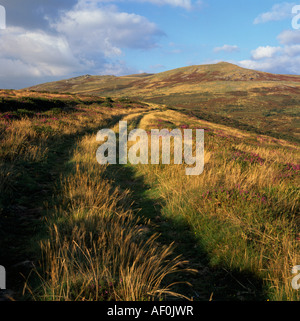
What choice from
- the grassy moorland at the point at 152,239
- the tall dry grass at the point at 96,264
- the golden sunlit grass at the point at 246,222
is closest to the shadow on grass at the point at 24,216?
the grassy moorland at the point at 152,239

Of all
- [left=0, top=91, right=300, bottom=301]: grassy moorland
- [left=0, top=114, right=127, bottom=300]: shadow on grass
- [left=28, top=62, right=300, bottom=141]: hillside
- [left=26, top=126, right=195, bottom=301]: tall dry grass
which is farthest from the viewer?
[left=28, top=62, right=300, bottom=141]: hillside

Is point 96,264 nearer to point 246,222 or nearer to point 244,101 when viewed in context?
point 246,222

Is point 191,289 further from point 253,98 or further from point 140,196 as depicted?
point 253,98

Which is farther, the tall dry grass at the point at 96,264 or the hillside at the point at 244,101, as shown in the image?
the hillside at the point at 244,101

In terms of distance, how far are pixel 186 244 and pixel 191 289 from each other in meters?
1.13

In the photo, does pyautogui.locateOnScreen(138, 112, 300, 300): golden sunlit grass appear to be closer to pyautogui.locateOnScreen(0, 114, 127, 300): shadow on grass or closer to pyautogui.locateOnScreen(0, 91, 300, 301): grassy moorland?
pyautogui.locateOnScreen(0, 91, 300, 301): grassy moorland

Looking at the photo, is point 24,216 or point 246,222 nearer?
point 246,222

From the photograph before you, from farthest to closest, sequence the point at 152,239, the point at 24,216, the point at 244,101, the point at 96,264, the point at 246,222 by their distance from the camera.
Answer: the point at 244,101
the point at 24,216
the point at 152,239
the point at 246,222
the point at 96,264

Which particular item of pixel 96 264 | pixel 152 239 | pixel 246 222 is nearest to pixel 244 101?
pixel 246 222

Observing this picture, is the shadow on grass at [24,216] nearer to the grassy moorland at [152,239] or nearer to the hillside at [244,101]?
the grassy moorland at [152,239]

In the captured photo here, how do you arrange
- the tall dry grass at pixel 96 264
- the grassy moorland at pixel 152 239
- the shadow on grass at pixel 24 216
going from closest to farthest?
the tall dry grass at pixel 96 264 < the grassy moorland at pixel 152 239 < the shadow on grass at pixel 24 216

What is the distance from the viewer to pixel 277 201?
447 cm

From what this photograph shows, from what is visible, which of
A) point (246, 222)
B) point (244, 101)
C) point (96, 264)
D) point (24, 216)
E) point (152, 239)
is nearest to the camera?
point (96, 264)

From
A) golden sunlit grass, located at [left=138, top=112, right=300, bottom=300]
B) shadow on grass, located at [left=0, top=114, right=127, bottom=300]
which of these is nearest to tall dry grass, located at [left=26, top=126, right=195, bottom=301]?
shadow on grass, located at [left=0, top=114, right=127, bottom=300]
